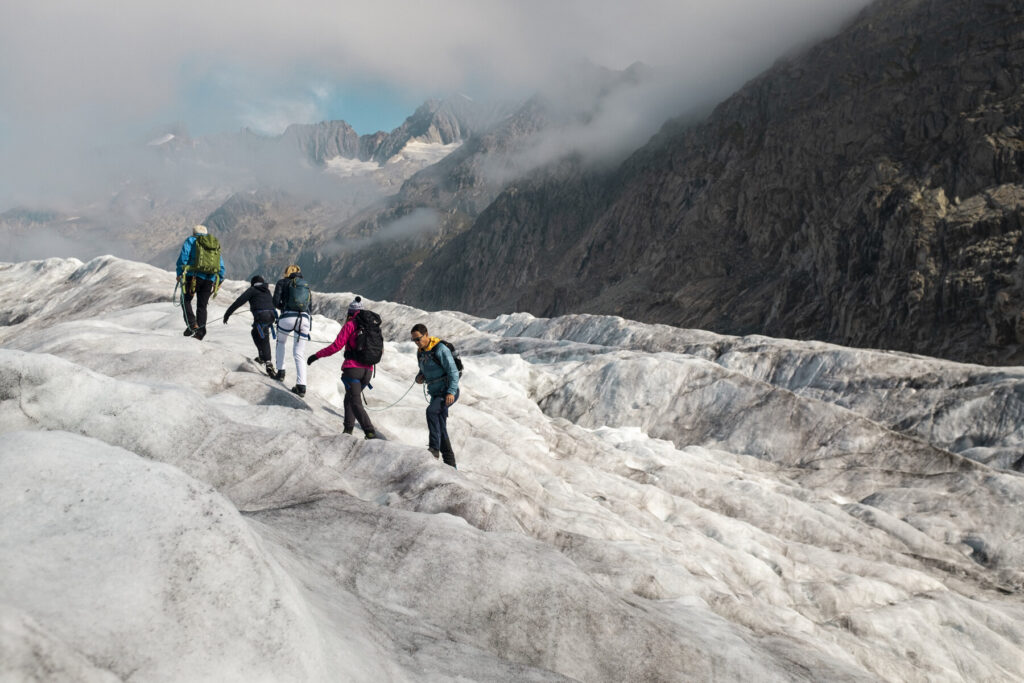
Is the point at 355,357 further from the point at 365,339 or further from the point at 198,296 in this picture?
the point at 198,296

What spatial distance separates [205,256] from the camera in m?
18.9

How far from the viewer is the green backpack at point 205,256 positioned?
18794 millimetres

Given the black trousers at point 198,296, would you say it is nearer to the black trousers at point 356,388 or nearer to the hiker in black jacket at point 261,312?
the hiker in black jacket at point 261,312

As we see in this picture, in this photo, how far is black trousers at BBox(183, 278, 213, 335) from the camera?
19.4 metres

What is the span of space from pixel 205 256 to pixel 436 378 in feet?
26.3

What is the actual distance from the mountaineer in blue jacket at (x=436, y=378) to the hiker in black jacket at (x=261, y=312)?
18.2ft

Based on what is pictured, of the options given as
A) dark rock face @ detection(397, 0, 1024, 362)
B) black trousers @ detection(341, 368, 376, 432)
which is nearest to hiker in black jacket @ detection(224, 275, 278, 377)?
black trousers @ detection(341, 368, 376, 432)

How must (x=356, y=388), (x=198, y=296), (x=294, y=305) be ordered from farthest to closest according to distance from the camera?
(x=198, y=296) < (x=294, y=305) < (x=356, y=388)

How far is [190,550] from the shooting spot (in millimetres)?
6371

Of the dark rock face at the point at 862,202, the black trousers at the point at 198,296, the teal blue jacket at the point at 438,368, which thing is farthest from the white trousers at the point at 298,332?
the dark rock face at the point at 862,202

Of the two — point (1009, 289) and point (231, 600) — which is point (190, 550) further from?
point (1009, 289)


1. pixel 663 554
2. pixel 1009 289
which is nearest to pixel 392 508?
pixel 663 554

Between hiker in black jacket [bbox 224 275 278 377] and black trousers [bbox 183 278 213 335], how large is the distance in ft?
3.14

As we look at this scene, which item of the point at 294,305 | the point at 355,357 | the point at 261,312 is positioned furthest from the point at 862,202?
the point at 355,357
